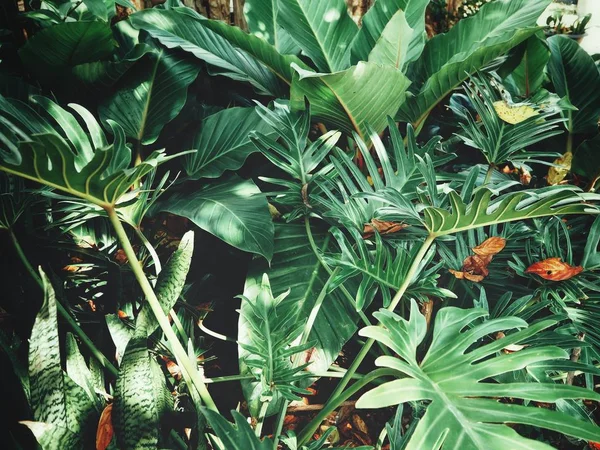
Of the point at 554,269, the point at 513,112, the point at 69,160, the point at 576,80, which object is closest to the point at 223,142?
the point at 69,160

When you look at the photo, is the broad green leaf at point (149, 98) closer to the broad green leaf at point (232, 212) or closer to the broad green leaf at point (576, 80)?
the broad green leaf at point (232, 212)

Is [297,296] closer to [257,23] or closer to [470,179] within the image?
[470,179]

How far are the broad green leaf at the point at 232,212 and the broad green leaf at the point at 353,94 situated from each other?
0.28 metres

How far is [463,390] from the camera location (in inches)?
27.4

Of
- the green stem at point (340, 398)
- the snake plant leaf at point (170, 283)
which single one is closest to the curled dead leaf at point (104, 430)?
the snake plant leaf at point (170, 283)

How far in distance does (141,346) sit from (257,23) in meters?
1.12

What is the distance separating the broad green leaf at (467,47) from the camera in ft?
3.86

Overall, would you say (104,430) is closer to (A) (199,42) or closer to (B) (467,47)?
(A) (199,42)

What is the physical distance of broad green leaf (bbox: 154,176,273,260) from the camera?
109 cm

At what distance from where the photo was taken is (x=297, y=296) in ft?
3.69

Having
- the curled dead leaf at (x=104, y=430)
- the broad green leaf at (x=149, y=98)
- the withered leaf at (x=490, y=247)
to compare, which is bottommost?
the curled dead leaf at (x=104, y=430)

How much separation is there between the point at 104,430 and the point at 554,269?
100 cm

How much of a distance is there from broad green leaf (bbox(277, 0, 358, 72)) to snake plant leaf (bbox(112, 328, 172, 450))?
94cm

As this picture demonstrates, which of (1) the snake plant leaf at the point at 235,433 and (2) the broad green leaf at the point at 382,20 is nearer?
(1) the snake plant leaf at the point at 235,433
